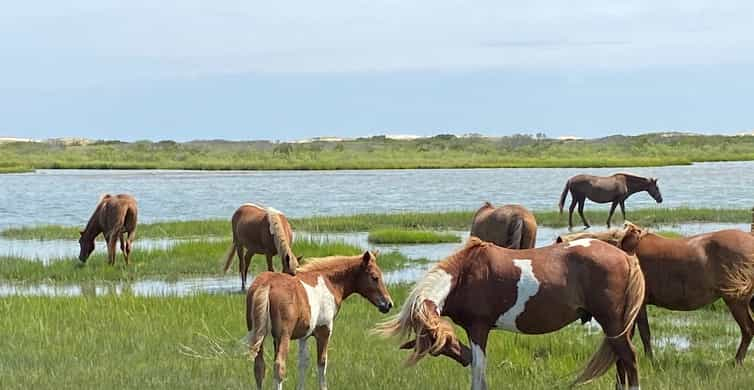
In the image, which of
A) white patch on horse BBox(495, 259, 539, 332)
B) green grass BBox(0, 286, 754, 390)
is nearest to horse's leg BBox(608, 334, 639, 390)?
Result: white patch on horse BBox(495, 259, 539, 332)

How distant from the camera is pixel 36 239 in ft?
80.6

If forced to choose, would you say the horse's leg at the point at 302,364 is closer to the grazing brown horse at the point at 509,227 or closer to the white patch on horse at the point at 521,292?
the white patch on horse at the point at 521,292

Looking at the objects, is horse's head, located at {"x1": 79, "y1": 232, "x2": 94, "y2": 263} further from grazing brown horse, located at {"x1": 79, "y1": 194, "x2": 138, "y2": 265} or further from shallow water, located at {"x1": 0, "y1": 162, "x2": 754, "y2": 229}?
shallow water, located at {"x1": 0, "y1": 162, "x2": 754, "y2": 229}

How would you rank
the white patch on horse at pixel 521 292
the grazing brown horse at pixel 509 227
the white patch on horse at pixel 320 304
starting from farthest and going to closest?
the grazing brown horse at pixel 509 227 < the white patch on horse at pixel 320 304 < the white patch on horse at pixel 521 292

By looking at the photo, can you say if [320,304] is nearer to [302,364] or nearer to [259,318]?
[302,364]

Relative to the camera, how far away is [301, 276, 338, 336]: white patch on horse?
25.5ft

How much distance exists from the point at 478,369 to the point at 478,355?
0.10 metres

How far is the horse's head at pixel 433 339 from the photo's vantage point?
699 cm

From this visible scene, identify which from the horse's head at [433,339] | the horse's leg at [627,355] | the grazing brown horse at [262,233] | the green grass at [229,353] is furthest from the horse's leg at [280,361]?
the grazing brown horse at [262,233]

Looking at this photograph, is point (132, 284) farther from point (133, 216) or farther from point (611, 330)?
point (611, 330)

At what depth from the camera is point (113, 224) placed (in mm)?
18281

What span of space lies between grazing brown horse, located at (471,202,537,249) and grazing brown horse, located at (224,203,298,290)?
2972mm

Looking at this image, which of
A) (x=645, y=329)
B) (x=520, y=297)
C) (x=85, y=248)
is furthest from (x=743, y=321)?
(x=85, y=248)

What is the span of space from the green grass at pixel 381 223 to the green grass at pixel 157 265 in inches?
189
